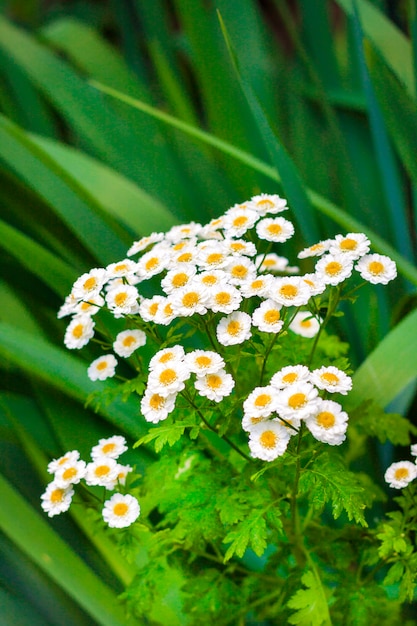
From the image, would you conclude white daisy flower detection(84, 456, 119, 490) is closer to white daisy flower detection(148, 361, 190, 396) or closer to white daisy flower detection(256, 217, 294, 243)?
white daisy flower detection(148, 361, 190, 396)

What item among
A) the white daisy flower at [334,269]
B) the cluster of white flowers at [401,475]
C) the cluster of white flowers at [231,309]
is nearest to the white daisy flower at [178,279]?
the cluster of white flowers at [231,309]

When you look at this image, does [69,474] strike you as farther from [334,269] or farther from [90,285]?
[334,269]

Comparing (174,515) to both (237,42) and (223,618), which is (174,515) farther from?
(237,42)

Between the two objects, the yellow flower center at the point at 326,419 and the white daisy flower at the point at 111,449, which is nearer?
the yellow flower center at the point at 326,419

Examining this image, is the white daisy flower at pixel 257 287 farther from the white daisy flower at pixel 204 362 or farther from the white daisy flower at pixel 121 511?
the white daisy flower at pixel 121 511

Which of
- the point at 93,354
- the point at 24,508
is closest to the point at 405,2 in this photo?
the point at 93,354

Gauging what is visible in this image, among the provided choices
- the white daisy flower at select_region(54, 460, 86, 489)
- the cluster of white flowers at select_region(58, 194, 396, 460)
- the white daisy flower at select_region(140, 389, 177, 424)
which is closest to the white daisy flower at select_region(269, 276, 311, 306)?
the cluster of white flowers at select_region(58, 194, 396, 460)

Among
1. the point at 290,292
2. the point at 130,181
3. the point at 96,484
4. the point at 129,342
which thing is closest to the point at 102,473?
the point at 96,484
